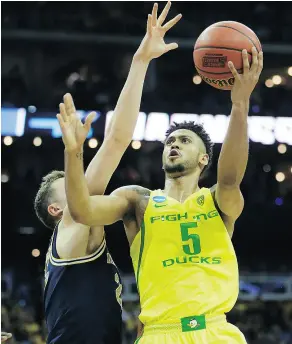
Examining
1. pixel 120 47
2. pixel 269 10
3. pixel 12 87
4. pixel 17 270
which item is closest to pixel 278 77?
pixel 269 10

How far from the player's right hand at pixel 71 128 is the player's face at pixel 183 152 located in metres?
0.77

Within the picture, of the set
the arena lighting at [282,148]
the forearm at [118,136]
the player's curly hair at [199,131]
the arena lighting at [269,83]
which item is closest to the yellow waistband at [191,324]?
the forearm at [118,136]

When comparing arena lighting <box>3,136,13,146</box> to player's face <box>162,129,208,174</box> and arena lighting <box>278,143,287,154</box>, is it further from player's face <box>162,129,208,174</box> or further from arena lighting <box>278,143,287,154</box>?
player's face <box>162,129,208,174</box>

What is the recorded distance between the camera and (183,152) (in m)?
4.35

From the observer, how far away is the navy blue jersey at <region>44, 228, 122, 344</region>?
4070 millimetres

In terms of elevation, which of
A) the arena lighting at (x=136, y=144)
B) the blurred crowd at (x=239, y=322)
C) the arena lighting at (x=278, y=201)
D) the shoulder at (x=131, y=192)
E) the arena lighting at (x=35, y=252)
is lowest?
the blurred crowd at (x=239, y=322)

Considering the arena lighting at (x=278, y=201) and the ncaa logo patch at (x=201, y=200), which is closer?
the ncaa logo patch at (x=201, y=200)

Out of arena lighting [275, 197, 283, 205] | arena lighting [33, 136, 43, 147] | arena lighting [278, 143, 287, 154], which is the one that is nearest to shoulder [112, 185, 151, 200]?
arena lighting [33, 136, 43, 147]

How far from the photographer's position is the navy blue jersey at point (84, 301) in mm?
4070

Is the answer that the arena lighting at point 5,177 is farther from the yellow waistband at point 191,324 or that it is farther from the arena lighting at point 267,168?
the yellow waistband at point 191,324

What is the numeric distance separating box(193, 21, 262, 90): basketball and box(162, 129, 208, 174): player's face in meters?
0.40

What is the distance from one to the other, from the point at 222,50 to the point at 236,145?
1.79 ft

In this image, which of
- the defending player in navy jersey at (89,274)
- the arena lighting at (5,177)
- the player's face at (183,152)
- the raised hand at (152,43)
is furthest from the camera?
the arena lighting at (5,177)

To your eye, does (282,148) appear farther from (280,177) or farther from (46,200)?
(46,200)
